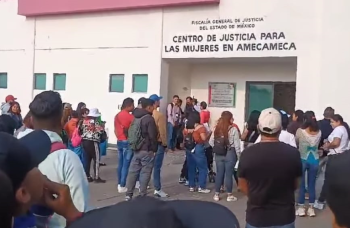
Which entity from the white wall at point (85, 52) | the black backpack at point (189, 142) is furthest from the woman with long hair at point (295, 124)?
the white wall at point (85, 52)

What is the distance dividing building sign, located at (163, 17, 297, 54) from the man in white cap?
10686mm

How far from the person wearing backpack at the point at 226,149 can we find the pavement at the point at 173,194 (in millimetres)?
325

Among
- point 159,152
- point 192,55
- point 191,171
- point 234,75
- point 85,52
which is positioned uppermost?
point 85,52

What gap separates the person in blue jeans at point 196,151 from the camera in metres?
10.0

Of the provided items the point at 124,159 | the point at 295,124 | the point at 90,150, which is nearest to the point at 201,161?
the point at 124,159

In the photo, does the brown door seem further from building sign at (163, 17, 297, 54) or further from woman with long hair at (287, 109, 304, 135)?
woman with long hair at (287, 109, 304, 135)

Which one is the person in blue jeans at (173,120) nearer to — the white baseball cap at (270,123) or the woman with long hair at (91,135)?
the woman with long hair at (91,135)

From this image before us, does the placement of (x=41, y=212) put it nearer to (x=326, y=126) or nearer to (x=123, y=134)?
(x=123, y=134)

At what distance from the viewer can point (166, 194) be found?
9766mm

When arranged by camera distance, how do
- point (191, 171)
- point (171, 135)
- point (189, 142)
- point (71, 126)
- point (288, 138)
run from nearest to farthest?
point (288, 138) < point (189, 142) < point (191, 171) < point (71, 126) < point (171, 135)

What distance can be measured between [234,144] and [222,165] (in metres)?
0.47

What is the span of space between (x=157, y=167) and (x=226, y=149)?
1.33 meters

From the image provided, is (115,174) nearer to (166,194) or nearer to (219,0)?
(166,194)

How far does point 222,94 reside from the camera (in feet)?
57.7
